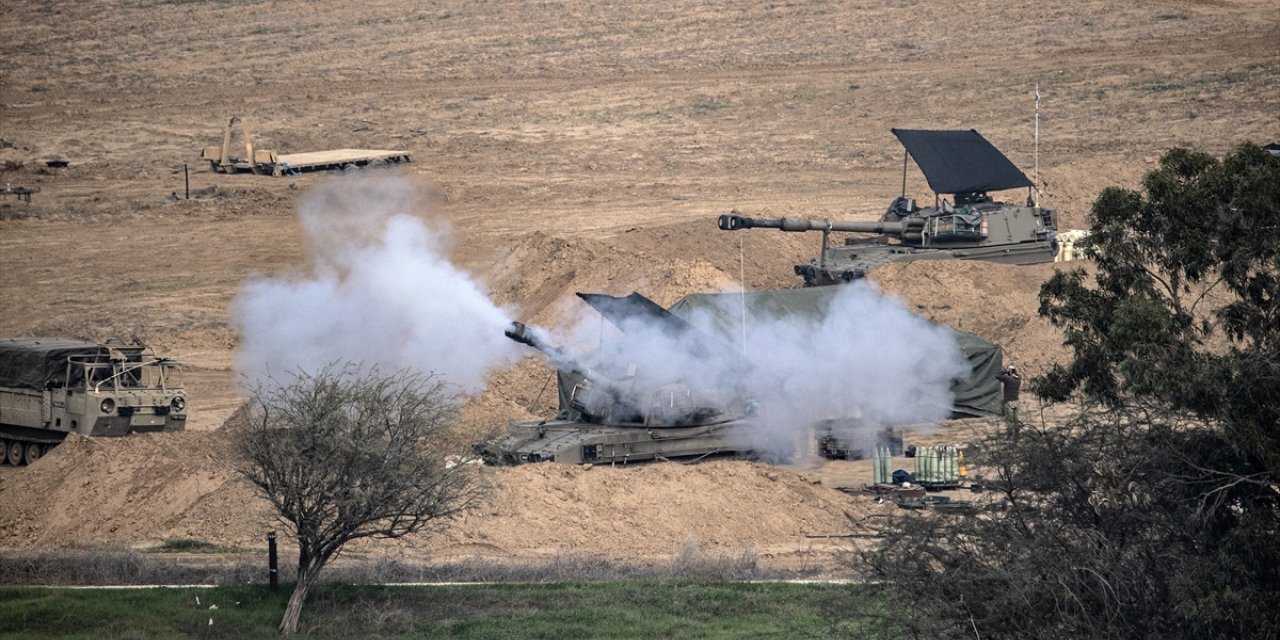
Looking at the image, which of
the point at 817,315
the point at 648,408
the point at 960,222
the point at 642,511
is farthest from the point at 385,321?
the point at 960,222

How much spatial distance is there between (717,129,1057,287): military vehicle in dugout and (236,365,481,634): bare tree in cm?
1789

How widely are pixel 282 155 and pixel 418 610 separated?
112ft

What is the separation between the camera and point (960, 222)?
126 ft

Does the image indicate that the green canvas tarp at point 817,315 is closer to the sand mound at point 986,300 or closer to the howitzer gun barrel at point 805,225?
the sand mound at point 986,300

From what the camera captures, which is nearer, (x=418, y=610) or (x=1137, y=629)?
(x=1137, y=629)

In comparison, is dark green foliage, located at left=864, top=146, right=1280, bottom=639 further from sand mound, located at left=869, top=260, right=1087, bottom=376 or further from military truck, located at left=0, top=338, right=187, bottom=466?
military truck, located at left=0, top=338, right=187, bottom=466

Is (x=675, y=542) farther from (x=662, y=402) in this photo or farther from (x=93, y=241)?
(x=93, y=241)

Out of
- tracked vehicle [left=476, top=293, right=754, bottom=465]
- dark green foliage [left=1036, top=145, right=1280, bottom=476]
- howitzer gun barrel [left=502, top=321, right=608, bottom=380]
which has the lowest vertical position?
tracked vehicle [left=476, top=293, right=754, bottom=465]

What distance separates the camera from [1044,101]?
56.4 m

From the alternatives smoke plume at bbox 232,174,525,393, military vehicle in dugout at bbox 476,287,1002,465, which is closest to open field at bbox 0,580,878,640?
military vehicle in dugout at bbox 476,287,1002,465

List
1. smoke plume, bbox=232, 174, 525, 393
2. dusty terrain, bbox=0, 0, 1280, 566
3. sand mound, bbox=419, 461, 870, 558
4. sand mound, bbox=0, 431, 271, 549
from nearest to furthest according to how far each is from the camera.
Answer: sand mound, bbox=419, 461, 870, 558, sand mound, bbox=0, 431, 271, 549, dusty terrain, bbox=0, 0, 1280, 566, smoke plume, bbox=232, 174, 525, 393

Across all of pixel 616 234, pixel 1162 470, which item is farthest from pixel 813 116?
pixel 1162 470

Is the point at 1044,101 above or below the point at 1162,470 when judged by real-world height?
above

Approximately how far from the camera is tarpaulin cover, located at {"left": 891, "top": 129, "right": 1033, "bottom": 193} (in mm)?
38312
